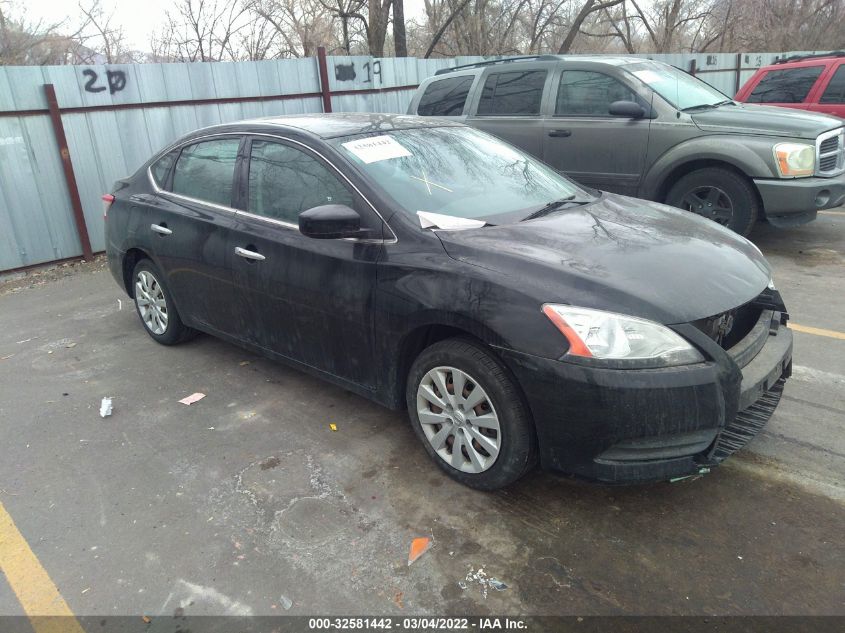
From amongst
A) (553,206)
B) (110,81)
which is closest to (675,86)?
(553,206)

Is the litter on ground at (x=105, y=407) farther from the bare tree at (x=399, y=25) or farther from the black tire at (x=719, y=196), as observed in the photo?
the bare tree at (x=399, y=25)

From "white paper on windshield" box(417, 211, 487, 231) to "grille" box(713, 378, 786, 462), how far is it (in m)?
1.46

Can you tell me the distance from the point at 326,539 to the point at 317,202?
69.6 inches

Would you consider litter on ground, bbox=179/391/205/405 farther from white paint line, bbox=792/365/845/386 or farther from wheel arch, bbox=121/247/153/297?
white paint line, bbox=792/365/845/386

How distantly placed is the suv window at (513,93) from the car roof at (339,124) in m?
3.38

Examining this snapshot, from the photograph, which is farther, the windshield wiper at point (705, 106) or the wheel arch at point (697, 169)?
the windshield wiper at point (705, 106)

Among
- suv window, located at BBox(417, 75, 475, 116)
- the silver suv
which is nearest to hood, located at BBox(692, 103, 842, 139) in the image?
the silver suv

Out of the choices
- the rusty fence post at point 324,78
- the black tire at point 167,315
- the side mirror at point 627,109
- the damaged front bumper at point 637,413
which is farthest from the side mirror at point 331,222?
Result: the rusty fence post at point 324,78

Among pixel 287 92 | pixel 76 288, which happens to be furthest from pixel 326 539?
pixel 287 92

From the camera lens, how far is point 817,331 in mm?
4609

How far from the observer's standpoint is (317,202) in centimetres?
353

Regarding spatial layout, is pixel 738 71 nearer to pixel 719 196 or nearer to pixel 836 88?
pixel 836 88

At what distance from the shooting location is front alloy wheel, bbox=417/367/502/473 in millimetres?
2863

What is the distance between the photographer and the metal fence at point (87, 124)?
289 inches
